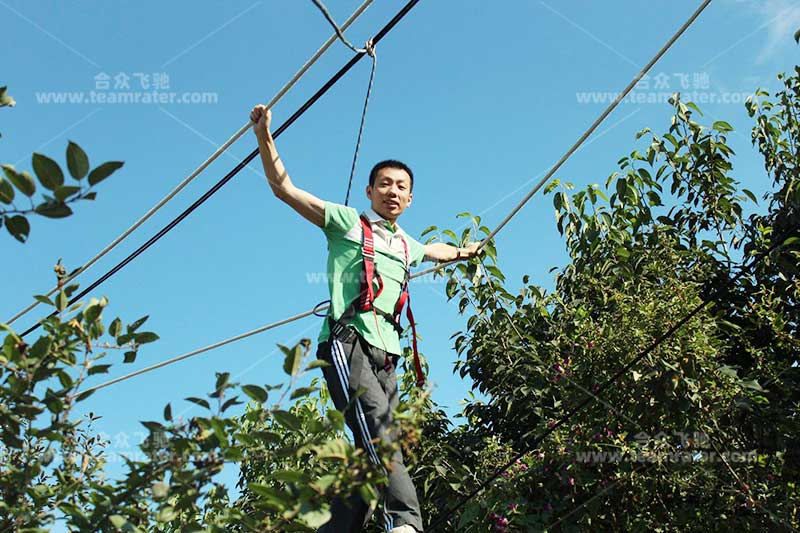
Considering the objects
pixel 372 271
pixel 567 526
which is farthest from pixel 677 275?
pixel 372 271

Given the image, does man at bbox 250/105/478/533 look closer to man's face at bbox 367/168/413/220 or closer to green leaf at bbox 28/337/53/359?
man's face at bbox 367/168/413/220

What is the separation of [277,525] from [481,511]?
7.23 feet

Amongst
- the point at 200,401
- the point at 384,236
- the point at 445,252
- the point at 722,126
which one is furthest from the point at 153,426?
the point at 722,126

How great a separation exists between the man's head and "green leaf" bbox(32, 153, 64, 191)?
1.66 meters

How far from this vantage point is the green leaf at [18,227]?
4.93 ft

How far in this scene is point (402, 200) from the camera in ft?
9.84

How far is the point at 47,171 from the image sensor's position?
1410 millimetres

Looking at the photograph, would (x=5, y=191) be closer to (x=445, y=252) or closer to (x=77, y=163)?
(x=77, y=163)

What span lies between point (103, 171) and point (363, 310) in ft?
4.45

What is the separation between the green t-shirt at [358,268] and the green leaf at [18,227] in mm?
1250

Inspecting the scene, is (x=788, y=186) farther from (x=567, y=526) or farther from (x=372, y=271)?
(x=372, y=271)

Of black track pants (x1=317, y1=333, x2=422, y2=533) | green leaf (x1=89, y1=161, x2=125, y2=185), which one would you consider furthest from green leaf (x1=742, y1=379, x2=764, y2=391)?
green leaf (x1=89, y1=161, x2=125, y2=185)

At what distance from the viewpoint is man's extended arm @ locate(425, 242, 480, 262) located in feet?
11.1

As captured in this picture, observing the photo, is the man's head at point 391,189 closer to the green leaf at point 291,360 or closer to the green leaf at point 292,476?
the green leaf at point 291,360
